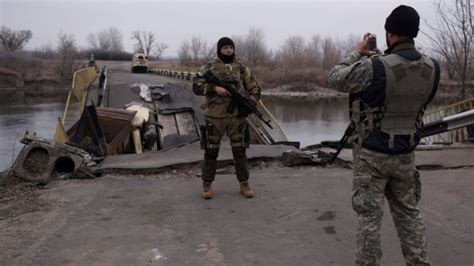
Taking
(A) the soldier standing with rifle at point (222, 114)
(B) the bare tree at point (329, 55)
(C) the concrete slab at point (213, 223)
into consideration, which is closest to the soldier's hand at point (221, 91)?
(A) the soldier standing with rifle at point (222, 114)

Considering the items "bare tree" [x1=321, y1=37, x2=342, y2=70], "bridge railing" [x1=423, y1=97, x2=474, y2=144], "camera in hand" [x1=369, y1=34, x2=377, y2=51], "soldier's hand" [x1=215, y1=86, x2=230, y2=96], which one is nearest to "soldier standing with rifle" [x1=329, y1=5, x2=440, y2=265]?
"camera in hand" [x1=369, y1=34, x2=377, y2=51]

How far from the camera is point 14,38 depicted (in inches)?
3949

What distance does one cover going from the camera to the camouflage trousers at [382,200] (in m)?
3.32

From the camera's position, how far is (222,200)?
5652mm

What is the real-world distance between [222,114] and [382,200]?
2655mm

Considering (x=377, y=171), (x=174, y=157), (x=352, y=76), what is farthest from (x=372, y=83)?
(x=174, y=157)

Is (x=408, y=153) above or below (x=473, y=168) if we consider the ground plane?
above

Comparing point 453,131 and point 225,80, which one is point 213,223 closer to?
point 225,80

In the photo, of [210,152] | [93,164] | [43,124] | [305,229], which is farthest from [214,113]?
[43,124]

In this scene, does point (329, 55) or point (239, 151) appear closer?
point (239, 151)

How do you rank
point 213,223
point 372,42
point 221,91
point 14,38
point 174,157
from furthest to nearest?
point 14,38
point 174,157
point 221,91
point 213,223
point 372,42

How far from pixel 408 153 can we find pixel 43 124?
2240cm

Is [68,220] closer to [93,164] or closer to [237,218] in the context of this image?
[237,218]

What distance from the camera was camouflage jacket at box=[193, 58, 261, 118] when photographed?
18.6ft
